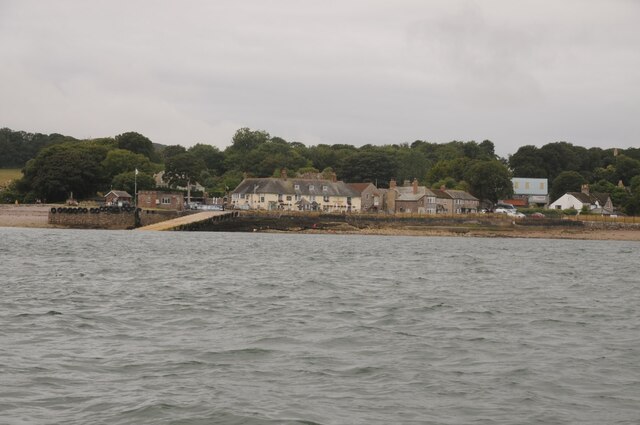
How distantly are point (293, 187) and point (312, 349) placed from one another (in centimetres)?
10541

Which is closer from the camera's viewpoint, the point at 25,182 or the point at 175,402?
the point at 175,402

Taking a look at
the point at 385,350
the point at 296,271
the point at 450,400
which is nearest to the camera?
the point at 450,400

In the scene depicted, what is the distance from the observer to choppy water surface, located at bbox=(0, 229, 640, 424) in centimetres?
1426

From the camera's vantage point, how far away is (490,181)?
141750 mm

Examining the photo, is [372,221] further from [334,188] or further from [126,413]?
[126,413]

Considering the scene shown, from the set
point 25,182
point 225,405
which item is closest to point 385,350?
point 225,405

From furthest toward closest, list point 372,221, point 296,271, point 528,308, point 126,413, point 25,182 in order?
point 25,182, point 372,221, point 296,271, point 528,308, point 126,413

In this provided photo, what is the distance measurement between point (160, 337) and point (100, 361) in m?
3.08

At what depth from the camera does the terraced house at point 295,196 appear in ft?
400

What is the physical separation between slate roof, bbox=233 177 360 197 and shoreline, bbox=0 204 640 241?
921 inches

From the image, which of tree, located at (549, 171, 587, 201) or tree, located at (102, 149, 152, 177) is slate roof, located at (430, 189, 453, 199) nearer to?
tree, located at (549, 171, 587, 201)

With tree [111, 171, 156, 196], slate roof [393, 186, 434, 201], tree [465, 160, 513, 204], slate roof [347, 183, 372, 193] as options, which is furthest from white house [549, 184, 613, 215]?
tree [111, 171, 156, 196]

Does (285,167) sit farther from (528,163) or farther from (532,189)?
(528,163)

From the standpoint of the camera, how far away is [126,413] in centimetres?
1360
